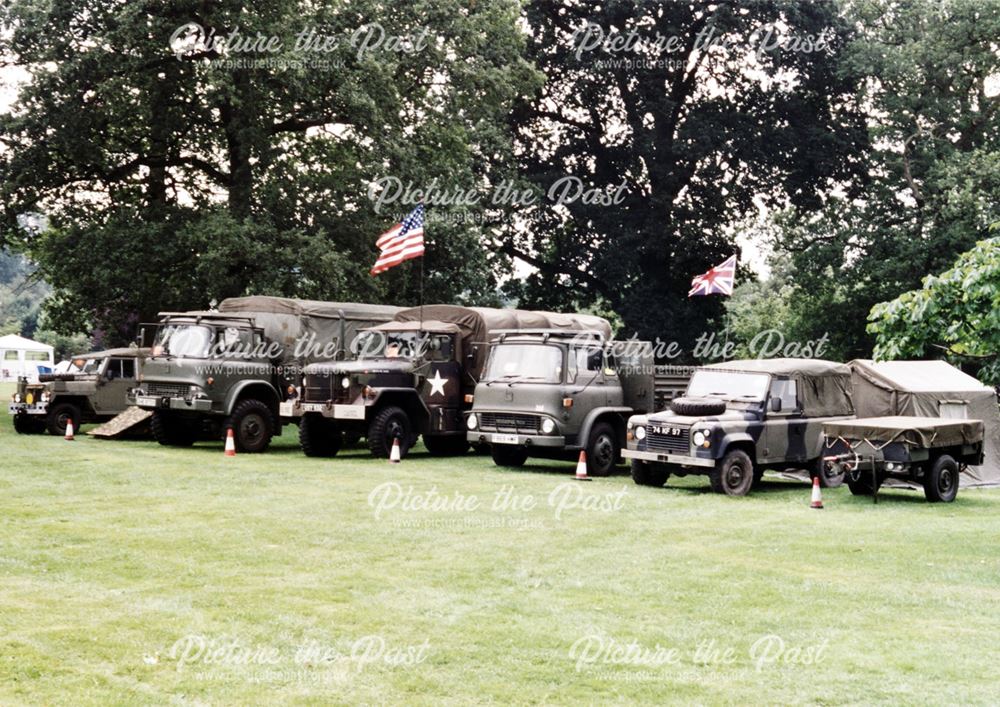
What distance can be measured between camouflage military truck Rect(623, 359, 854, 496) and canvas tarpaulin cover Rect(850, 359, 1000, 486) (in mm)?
1840

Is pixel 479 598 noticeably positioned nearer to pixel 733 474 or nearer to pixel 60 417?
pixel 733 474

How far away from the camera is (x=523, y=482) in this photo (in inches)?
707

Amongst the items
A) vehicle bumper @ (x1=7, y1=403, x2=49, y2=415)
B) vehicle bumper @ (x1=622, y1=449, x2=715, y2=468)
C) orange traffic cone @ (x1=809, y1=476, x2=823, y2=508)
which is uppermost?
vehicle bumper @ (x1=7, y1=403, x2=49, y2=415)

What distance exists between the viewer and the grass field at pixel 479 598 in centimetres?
689

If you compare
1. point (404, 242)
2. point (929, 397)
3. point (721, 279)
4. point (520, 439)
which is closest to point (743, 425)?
point (520, 439)

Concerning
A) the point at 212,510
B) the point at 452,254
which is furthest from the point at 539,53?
the point at 212,510

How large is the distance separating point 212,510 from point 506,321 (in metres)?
11.2

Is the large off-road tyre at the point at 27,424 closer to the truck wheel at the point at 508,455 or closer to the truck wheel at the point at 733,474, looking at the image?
the truck wheel at the point at 508,455

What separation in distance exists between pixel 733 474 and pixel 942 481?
3303mm

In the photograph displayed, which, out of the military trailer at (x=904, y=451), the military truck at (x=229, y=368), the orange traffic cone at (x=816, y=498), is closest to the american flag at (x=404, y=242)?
the military truck at (x=229, y=368)

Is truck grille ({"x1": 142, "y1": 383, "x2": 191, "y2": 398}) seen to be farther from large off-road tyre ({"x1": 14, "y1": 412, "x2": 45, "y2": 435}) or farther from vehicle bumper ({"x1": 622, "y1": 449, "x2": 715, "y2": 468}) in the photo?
vehicle bumper ({"x1": 622, "y1": 449, "x2": 715, "y2": 468})

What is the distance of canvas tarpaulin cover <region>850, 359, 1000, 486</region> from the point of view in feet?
67.5

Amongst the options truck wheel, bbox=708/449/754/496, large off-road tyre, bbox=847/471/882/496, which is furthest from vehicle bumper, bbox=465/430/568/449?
large off-road tyre, bbox=847/471/882/496

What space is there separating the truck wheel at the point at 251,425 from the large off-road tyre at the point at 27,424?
20.8 feet
